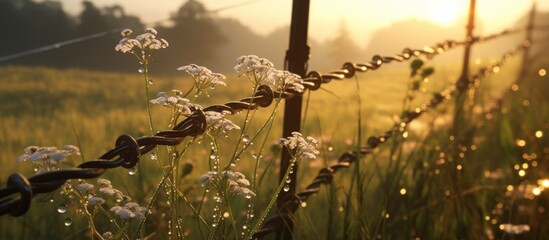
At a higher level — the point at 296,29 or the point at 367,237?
the point at 296,29

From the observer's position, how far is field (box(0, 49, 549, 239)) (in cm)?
246

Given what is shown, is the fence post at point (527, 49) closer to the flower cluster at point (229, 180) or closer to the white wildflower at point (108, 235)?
the flower cluster at point (229, 180)

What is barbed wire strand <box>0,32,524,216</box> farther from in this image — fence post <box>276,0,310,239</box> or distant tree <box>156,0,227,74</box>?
distant tree <box>156,0,227,74</box>

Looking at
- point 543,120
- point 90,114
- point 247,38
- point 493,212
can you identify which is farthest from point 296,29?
point 247,38

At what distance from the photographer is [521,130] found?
6035mm

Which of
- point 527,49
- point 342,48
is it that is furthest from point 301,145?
point 342,48

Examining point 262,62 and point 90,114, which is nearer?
point 262,62

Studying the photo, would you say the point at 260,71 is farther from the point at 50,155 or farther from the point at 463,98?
the point at 463,98

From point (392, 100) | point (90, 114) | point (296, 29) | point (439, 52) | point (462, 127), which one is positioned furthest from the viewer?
point (392, 100)

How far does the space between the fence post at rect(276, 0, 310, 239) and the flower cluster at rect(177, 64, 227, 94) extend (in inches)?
24.7

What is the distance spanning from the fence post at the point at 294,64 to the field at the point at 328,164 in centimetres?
6

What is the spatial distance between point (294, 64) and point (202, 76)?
762 mm

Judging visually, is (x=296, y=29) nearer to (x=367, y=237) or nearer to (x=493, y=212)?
(x=367, y=237)

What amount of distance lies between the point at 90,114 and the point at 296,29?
13.1ft
